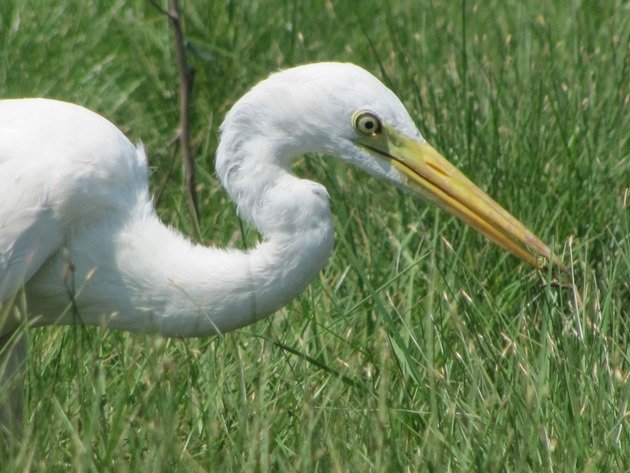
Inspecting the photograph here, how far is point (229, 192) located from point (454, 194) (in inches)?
23.2

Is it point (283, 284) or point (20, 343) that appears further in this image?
point (20, 343)

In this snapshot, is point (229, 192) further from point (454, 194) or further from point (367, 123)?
point (454, 194)

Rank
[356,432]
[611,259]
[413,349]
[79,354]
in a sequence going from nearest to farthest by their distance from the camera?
[356,432], [79,354], [413,349], [611,259]

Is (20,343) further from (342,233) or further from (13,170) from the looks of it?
(342,233)

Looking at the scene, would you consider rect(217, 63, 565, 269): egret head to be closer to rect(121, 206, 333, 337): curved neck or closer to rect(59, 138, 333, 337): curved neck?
rect(59, 138, 333, 337): curved neck

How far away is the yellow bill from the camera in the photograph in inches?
138

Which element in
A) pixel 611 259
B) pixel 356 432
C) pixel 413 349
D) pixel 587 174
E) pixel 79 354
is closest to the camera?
pixel 356 432

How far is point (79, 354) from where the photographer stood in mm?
3520

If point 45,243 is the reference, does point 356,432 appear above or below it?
below

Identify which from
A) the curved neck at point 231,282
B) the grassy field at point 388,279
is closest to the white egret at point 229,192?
the curved neck at point 231,282

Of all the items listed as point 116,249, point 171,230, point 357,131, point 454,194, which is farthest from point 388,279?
point 116,249

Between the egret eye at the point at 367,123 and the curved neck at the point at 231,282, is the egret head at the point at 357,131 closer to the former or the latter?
the egret eye at the point at 367,123

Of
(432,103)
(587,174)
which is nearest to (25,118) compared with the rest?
(432,103)

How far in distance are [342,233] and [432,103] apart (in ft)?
1.98
